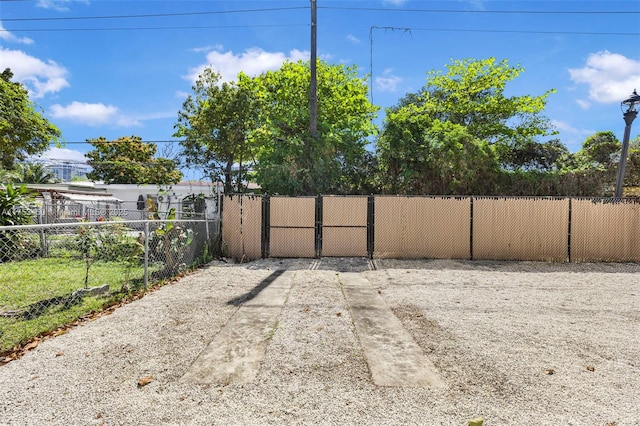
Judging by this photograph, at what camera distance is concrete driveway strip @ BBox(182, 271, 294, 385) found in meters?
3.19

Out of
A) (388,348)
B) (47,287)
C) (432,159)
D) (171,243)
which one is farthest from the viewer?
(432,159)

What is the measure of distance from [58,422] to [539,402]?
3325mm

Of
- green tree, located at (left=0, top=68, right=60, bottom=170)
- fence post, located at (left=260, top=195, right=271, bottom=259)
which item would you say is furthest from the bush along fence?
green tree, located at (left=0, top=68, right=60, bottom=170)

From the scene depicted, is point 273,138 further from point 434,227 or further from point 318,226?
point 434,227

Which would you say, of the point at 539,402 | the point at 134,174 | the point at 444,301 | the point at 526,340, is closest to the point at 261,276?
the point at 444,301

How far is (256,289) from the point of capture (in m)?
6.60

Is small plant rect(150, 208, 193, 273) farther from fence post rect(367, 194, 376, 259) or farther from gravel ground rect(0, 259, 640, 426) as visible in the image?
fence post rect(367, 194, 376, 259)

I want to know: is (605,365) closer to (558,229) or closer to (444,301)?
(444,301)

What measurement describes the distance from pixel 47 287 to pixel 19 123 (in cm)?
697

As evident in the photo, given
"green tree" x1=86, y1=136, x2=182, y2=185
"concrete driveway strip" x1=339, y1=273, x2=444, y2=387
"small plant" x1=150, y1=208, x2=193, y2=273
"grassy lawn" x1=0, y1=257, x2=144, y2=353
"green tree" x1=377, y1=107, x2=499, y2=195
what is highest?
"green tree" x1=86, y1=136, x2=182, y2=185

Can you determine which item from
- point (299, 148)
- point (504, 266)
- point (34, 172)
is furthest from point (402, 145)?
point (34, 172)

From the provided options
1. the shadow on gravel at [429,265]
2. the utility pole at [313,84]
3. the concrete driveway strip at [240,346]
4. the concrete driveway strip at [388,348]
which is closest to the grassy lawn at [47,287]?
the concrete driveway strip at [240,346]

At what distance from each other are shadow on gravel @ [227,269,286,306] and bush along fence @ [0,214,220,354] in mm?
1702

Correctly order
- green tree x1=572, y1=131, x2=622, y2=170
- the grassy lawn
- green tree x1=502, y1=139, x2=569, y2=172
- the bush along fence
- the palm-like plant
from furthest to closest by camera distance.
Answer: the palm-like plant < green tree x1=502, y1=139, x2=569, y2=172 < green tree x1=572, y1=131, x2=622, y2=170 < the bush along fence < the grassy lawn
